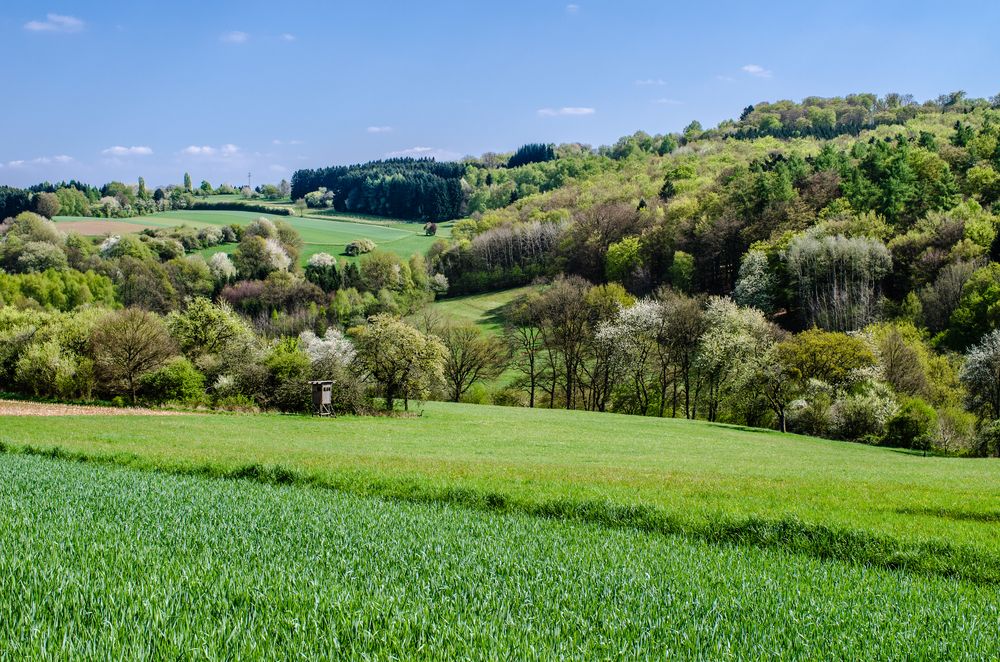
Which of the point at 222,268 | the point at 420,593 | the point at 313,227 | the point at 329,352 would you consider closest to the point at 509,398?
the point at 329,352

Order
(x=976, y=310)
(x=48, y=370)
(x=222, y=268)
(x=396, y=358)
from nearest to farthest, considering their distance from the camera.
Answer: (x=48, y=370)
(x=396, y=358)
(x=976, y=310)
(x=222, y=268)

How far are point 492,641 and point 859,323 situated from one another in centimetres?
8244

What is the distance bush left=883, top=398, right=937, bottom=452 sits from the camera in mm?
49469

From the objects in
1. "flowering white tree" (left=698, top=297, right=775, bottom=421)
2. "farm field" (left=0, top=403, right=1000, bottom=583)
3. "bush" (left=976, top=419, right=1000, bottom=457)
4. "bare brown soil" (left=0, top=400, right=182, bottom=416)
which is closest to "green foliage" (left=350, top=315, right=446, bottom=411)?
"farm field" (left=0, top=403, right=1000, bottom=583)

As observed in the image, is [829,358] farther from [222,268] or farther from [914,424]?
[222,268]

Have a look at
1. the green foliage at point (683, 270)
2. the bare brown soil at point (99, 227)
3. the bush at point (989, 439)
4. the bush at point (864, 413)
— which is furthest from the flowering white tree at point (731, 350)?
the bare brown soil at point (99, 227)

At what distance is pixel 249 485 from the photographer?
14.3 m

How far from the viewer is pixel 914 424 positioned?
49.8 metres

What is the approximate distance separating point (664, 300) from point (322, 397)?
1873 inches

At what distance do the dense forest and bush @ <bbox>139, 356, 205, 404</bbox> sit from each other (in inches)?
56.9

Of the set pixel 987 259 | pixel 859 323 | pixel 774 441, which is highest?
pixel 987 259

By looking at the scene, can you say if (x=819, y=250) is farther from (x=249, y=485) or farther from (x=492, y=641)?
(x=492, y=641)

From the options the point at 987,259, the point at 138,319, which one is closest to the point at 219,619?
the point at 138,319

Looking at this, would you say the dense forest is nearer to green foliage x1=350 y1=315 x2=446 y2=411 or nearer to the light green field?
green foliage x1=350 y1=315 x2=446 y2=411
